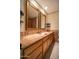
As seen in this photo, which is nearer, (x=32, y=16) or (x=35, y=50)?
(x=35, y=50)

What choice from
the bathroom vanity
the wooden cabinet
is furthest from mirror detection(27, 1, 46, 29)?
the wooden cabinet

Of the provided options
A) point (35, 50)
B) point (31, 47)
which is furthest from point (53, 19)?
point (31, 47)

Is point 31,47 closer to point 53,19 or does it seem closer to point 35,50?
point 35,50

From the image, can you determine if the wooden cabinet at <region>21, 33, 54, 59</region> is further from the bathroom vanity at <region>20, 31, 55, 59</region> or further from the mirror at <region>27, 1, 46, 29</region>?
the mirror at <region>27, 1, 46, 29</region>

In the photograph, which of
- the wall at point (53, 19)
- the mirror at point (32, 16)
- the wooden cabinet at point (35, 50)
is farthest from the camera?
the wall at point (53, 19)

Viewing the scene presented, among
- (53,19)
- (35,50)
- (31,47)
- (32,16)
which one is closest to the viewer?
(31,47)

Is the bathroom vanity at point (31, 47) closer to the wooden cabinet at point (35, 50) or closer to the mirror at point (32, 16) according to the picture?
the wooden cabinet at point (35, 50)

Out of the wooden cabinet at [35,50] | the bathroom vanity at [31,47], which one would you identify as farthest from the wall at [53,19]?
the bathroom vanity at [31,47]

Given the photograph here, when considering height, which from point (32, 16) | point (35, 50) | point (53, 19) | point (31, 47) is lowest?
point (35, 50)
